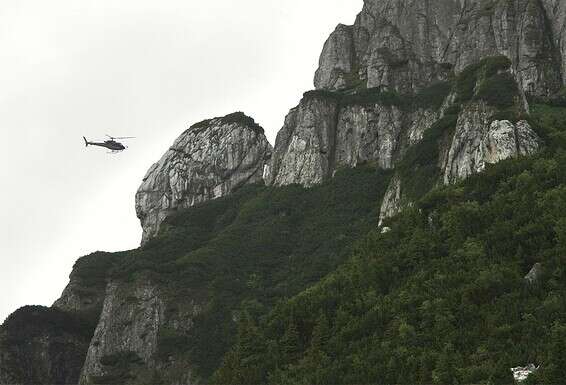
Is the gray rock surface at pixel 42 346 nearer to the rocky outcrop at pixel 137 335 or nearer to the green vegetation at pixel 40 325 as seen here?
the green vegetation at pixel 40 325

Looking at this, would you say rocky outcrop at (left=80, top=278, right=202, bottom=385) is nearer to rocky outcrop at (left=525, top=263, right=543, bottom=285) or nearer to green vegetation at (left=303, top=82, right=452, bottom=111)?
green vegetation at (left=303, top=82, right=452, bottom=111)

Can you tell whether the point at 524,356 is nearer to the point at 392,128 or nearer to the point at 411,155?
the point at 411,155

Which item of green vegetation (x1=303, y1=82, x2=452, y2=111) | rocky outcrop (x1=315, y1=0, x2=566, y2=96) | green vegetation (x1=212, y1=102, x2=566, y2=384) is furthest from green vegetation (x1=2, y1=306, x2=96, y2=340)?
rocky outcrop (x1=315, y1=0, x2=566, y2=96)

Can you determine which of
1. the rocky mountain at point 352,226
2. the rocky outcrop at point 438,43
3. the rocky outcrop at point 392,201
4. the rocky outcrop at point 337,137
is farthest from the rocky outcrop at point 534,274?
the rocky outcrop at point 438,43

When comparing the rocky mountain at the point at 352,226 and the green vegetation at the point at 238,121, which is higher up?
the green vegetation at the point at 238,121

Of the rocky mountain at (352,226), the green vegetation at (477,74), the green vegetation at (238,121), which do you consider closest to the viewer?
the rocky mountain at (352,226)

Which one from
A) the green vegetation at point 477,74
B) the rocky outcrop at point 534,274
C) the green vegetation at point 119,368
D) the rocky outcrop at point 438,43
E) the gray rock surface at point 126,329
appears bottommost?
the rocky outcrop at point 534,274
